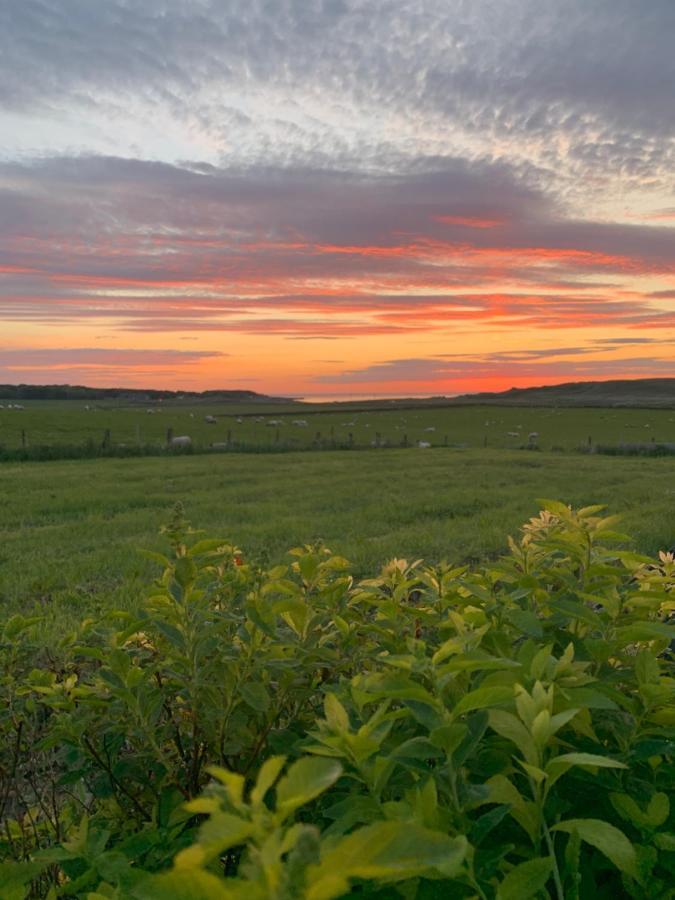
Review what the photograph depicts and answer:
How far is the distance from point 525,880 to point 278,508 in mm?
14973

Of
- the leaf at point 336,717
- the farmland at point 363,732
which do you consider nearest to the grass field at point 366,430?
the farmland at point 363,732

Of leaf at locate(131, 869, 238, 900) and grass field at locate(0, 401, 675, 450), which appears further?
grass field at locate(0, 401, 675, 450)

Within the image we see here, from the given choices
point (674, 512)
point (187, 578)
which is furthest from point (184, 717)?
point (674, 512)

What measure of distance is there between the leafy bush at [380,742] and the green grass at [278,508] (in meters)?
0.72

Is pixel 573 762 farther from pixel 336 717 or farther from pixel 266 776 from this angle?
pixel 266 776

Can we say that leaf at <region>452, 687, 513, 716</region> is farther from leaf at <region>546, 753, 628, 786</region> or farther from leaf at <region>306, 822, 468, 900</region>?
leaf at <region>306, 822, 468, 900</region>

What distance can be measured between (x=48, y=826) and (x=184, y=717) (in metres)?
0.71

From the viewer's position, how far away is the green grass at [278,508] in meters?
10.1

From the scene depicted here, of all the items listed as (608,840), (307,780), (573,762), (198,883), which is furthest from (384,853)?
(608,840)

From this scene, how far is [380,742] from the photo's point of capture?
1464 mm

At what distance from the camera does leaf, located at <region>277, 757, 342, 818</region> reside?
2.73ft

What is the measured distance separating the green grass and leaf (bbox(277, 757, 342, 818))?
2.03m

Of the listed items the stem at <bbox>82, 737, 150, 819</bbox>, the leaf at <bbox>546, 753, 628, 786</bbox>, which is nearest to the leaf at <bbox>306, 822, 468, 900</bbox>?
the leaf at <bbox>546, 753, 628, 786</bbox>

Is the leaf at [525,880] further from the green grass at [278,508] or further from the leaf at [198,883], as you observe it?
the green grass at [278,508]
